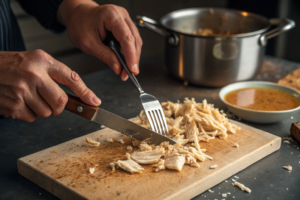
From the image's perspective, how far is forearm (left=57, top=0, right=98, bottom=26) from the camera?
5.89ft

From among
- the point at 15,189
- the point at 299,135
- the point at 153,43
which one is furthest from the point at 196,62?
the point at 153,43

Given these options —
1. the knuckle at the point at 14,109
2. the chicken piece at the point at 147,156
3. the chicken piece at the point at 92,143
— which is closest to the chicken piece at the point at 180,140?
the chicken piece at the point at 147,156

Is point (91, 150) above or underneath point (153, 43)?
above

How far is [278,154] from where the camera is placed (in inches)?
54.9

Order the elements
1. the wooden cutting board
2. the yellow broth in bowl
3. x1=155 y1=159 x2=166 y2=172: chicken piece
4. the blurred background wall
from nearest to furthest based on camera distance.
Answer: the wooden cutting board < x1=155 y1=159 x2=166 y2=172: chicken piece < the yellow broth in bowl < the blurred background wall

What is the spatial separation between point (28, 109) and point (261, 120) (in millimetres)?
1101

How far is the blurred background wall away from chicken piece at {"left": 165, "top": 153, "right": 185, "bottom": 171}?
267 cm

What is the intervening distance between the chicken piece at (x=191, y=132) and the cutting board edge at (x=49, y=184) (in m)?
0.56

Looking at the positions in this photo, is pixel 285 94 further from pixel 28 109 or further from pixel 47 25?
pixel 47 25

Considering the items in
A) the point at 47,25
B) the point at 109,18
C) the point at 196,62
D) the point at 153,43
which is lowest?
the point at 153,43

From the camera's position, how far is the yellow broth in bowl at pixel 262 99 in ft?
5.46

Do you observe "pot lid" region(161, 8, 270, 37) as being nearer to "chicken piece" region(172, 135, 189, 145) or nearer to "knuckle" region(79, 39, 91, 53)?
"knuckle" region(79, 39, 91, 53)

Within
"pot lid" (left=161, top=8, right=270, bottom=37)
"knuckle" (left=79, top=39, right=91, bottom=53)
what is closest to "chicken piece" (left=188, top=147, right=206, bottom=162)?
"knuckle" (left=79, top=39, right=91, bottom=53)

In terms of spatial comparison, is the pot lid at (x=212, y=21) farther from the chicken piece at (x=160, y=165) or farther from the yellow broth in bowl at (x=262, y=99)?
the chicken piece at (x=160, y=165)
